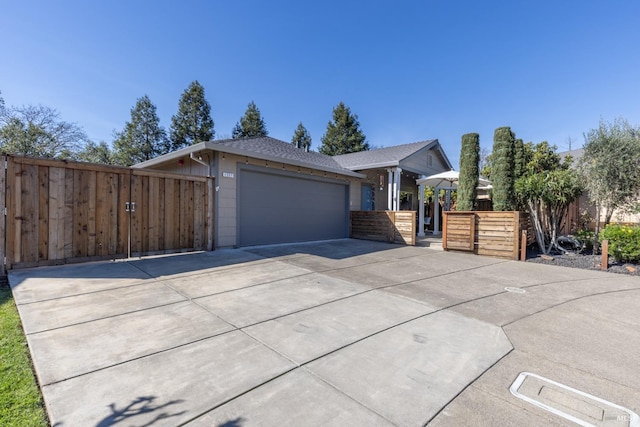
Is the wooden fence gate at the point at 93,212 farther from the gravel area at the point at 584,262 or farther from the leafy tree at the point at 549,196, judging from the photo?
the leafy tree at the point at 549,196

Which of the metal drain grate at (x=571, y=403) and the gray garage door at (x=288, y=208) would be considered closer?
the metal drain grate at (x=571, y=403)

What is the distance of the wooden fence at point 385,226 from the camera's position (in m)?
9.95

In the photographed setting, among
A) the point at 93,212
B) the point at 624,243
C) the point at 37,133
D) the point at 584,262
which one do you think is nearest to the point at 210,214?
the point at 93,212

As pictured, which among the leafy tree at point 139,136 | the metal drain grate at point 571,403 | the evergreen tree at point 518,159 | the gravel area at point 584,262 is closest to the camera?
the metal drain grate at point 571,403

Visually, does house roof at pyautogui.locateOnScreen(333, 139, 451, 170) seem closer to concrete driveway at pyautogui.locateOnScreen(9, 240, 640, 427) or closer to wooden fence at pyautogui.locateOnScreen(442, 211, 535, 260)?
wooden fence at pyautogui.locateOnScreen(442, 211, 535, 260)

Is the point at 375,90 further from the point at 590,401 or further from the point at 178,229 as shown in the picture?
the point at 590,401

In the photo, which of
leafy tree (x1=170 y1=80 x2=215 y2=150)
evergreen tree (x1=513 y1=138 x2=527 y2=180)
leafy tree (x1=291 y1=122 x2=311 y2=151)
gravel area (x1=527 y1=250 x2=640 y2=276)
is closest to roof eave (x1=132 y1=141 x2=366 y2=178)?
evergreen tree (x1=513 y1=138 x2=527 y2=180)

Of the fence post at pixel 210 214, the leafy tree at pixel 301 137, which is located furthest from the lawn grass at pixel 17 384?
the leafy tree at pixel 301 137

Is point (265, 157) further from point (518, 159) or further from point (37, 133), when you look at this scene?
point (37, 133)

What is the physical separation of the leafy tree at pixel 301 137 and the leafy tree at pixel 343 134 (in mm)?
2640

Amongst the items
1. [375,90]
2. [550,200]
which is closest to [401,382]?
[550,200]

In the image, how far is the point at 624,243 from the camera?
680 cm

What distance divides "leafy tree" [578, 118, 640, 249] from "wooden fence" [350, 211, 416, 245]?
5.06 m

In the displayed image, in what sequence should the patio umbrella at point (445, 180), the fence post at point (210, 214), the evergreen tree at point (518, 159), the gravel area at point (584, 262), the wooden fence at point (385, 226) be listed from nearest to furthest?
the gravel area at point (584, 262) < the fence post at point (210, 214) < the evergreen tree at point (518, 159) < the wooden fence at point (385, 226) < the patio umbrella at point (445, 180)
